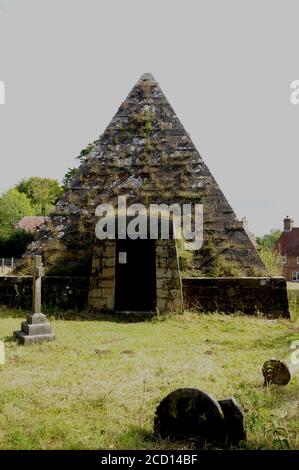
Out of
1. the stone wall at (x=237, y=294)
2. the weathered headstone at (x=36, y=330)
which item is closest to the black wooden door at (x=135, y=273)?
the stone wall at (x=237, y=294)

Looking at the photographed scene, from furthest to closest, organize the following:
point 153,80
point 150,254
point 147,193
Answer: point 153,80, point 147,193, point 150,254

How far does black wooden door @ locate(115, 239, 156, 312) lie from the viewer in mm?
9344

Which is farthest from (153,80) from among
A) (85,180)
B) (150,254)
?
(150,254)

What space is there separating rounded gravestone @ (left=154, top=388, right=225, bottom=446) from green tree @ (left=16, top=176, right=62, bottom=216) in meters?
64.6

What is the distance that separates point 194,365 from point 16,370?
A: 2.10 m

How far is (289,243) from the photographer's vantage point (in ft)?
156

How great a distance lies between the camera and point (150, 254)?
9.58m

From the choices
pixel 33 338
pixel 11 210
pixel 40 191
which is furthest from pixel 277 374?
pixel 40 191

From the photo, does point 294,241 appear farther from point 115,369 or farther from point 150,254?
point 115,369

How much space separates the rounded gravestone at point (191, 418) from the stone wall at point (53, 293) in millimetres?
6048

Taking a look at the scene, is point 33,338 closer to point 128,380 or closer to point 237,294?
point 128,380

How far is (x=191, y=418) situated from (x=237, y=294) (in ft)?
19.4

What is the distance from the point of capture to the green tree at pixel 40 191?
67.8 meters

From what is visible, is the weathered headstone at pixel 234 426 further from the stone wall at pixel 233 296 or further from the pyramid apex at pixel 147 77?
the pyramid apex at pixel 147 77
